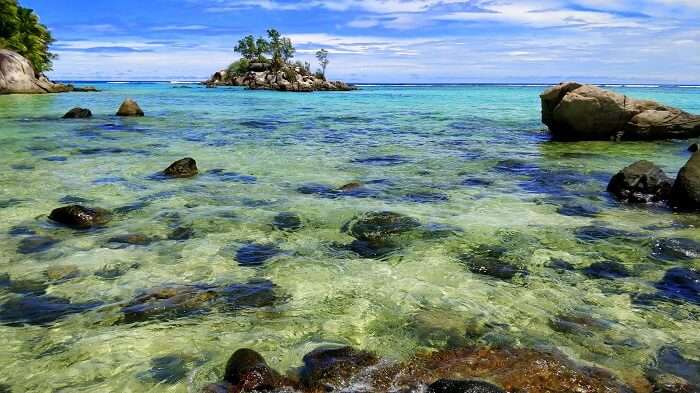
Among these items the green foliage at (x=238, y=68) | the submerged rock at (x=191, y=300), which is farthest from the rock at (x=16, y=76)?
the green foliage at (x=238, y=68)

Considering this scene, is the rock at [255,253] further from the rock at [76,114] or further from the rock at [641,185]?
the rock at [76,114]

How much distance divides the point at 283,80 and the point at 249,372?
9318cm

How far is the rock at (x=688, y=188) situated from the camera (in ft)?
30.5

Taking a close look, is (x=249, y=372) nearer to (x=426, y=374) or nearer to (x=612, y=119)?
(x=426, y=374)

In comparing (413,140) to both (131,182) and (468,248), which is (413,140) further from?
(468,248)

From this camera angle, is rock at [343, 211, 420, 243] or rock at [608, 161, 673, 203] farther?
rock at [608, 161, 673, 203]

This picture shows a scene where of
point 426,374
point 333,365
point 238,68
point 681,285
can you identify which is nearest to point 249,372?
point 333,365

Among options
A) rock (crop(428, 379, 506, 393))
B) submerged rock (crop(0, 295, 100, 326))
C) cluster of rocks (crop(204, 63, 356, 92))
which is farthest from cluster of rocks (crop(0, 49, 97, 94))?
rock (crop(428, 379, 506, 393))

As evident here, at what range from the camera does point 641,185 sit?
10281 millimetres

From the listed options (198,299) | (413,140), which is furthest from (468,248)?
(413,140)

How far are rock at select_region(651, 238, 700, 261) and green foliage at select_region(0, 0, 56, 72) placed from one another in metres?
68.9

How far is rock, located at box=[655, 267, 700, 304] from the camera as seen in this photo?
228 inches

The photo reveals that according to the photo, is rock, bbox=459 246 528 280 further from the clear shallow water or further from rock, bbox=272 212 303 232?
rock, bbox=272 212 303 232

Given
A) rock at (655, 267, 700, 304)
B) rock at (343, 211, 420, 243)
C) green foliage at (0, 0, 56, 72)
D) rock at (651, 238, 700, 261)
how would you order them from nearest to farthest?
rock at (655, 267, 700, 304), rock at (651, 238, 700, 261), rock at (343, 211, 420, 243), green foliage at (0, 0, 56, 72)
